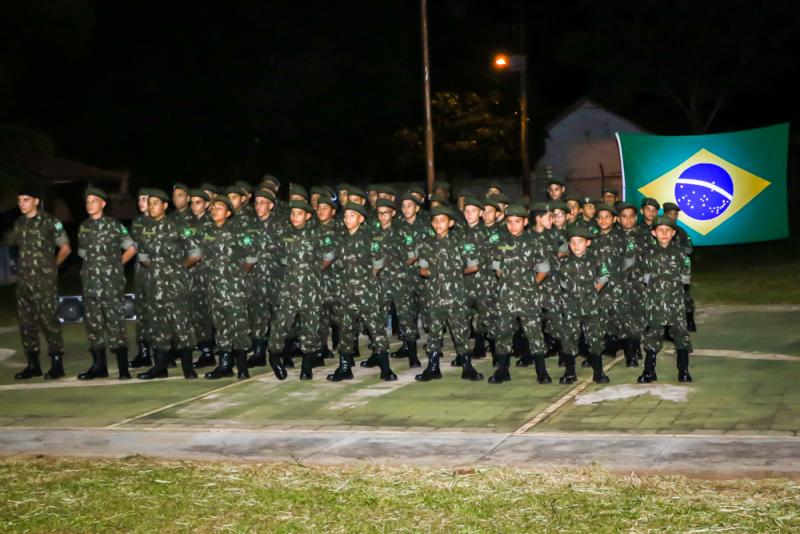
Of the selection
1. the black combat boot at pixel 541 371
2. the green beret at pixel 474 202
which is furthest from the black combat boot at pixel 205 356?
the black combat boot at pixel 541 371

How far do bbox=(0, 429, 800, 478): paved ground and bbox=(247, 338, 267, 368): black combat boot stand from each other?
12.4 feet

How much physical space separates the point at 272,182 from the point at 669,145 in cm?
551

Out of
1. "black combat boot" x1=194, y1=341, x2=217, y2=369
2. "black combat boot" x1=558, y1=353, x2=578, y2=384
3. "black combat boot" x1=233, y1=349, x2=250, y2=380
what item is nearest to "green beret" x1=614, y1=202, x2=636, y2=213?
"black combat boot" x1=558, y1=353, x2=578, y2=384

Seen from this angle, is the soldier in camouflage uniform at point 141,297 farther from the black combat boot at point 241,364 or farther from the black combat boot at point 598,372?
the black combat boot at point 598,372

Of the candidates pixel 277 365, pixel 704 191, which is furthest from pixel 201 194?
pixel 704 191

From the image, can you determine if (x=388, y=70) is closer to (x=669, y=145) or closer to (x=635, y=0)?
(x=635, y=0)

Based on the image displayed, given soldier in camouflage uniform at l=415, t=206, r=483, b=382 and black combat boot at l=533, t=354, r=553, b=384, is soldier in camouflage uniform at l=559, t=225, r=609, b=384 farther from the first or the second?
soldier in camouflage uniform at l=415, t=206, r=483, b=382

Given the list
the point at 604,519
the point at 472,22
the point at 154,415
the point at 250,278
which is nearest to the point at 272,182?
the point at 250,278

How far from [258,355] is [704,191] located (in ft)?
21.8

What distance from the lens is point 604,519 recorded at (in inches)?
276

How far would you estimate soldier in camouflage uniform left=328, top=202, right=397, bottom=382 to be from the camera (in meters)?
12.6

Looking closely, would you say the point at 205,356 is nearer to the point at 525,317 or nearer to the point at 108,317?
the point at 108,317

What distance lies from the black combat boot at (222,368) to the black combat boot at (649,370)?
4086mm

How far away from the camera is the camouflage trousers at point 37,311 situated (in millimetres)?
13211
